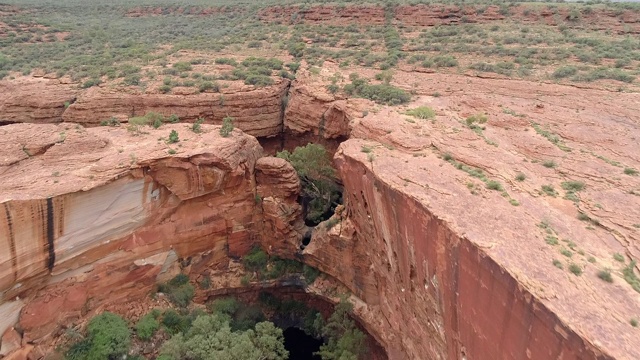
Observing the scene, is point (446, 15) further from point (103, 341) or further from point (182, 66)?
point (103, 341)

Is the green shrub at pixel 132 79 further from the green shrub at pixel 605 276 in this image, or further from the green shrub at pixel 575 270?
the green shrub at pixel 605 276

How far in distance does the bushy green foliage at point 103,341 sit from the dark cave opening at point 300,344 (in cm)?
811

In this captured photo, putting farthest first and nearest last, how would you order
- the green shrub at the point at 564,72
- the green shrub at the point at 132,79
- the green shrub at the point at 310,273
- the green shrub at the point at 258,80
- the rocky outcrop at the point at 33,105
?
the green shrub at the point at 258,80, the green shrub at the point at 132,79, the rocky outcrop at the point at 33,105, the green shrub at the point at 564,72, the green shrub at the point at 310,273

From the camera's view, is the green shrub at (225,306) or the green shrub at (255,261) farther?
the green shrub at (255,261)

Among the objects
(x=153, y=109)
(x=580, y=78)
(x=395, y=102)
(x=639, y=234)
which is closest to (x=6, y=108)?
(x=153, y=109)

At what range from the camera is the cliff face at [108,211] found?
48.5 feet

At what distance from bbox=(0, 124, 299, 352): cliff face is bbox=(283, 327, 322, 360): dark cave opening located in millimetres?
5733

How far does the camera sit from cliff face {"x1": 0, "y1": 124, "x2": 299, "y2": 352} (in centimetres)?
1477

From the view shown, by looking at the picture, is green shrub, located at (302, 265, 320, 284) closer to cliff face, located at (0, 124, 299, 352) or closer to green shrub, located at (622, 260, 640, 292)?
cliff face, located at (0, 124, 299, 352)


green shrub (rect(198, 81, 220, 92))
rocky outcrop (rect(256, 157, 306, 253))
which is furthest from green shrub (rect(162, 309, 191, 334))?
green shrub (rect(198, 81, 220, 92))

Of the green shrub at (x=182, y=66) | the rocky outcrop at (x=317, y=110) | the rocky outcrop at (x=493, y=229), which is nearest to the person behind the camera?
the rocky outcrop at (x=493, y=229)

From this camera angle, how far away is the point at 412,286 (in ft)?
44.2

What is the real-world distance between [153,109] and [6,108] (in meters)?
8.63

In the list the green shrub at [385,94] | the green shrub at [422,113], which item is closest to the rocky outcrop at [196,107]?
the green shrub at [385,94]
